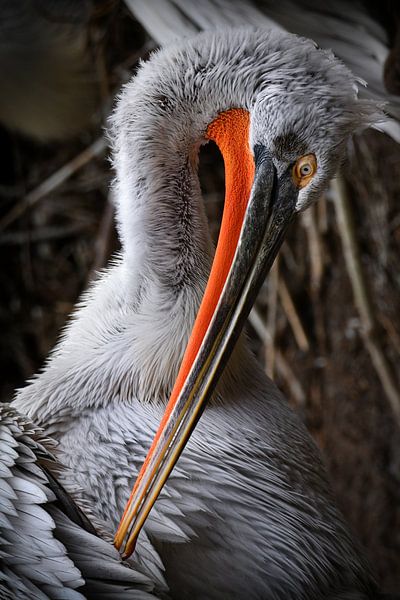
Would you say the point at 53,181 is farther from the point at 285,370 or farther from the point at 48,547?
the point at 48,547

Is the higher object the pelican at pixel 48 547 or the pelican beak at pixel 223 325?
the pelican beak at pixel 223 325

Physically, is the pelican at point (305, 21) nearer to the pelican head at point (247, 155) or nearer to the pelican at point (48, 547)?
the pelican head at point (247, 155)

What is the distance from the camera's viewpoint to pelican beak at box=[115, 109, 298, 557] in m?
0.92

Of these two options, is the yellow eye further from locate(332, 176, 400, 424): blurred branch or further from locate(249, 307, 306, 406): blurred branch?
locate(249, 307, 306, 406): blurred branch

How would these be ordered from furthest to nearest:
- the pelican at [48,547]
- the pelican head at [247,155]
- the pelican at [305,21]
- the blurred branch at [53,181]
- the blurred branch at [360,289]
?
the blurred branch at [53,181] < the blurred branch at [360,289] < the pelican at [305,21] < the pelican head at [247,155] < the pelican at [48,547]

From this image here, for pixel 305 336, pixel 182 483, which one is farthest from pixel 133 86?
pixel 305 336

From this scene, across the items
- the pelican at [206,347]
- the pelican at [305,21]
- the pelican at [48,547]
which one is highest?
the pelican at [305,21]

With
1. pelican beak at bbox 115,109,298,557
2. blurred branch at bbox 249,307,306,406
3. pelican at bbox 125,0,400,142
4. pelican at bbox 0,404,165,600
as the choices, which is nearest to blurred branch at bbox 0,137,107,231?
blurred branch at bbox 249,307,306,406

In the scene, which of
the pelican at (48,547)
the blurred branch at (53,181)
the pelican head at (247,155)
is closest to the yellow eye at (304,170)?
the pelican head at (247,155)

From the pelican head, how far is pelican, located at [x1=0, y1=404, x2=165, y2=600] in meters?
0.04

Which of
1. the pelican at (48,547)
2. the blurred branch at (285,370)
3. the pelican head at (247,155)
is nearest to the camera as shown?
the pelican at (48,547)

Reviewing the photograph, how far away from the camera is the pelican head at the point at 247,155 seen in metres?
0.94

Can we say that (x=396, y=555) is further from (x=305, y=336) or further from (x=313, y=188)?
(x=313, y=188)

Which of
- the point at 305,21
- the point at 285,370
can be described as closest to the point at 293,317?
the point at 285,370
